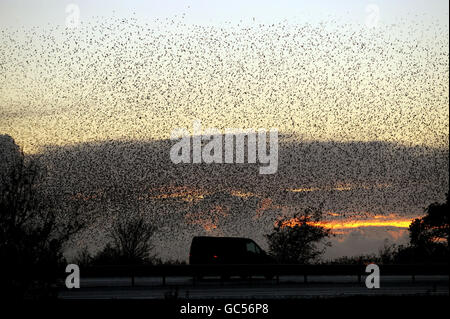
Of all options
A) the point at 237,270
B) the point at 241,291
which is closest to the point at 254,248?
the point at 237,270

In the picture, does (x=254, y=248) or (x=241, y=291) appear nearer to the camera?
(x=241, y=291)

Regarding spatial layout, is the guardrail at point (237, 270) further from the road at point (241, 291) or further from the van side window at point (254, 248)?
the van side window at point (254, 248)

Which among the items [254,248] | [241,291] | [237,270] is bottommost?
[241,291]

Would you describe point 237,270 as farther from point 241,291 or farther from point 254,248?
point 241,291

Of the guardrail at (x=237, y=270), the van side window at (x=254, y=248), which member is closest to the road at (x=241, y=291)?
the guardrail at (x=237, y=270)

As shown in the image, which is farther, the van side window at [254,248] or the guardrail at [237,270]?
the van side window at [254,248]

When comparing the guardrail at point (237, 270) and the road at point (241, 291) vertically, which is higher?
the guardrail at point (237, 270)

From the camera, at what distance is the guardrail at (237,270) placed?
33781mm

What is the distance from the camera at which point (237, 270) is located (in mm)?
34375

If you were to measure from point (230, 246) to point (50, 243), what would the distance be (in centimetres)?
1814

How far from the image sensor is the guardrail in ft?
111

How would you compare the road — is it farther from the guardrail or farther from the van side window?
the van side window
